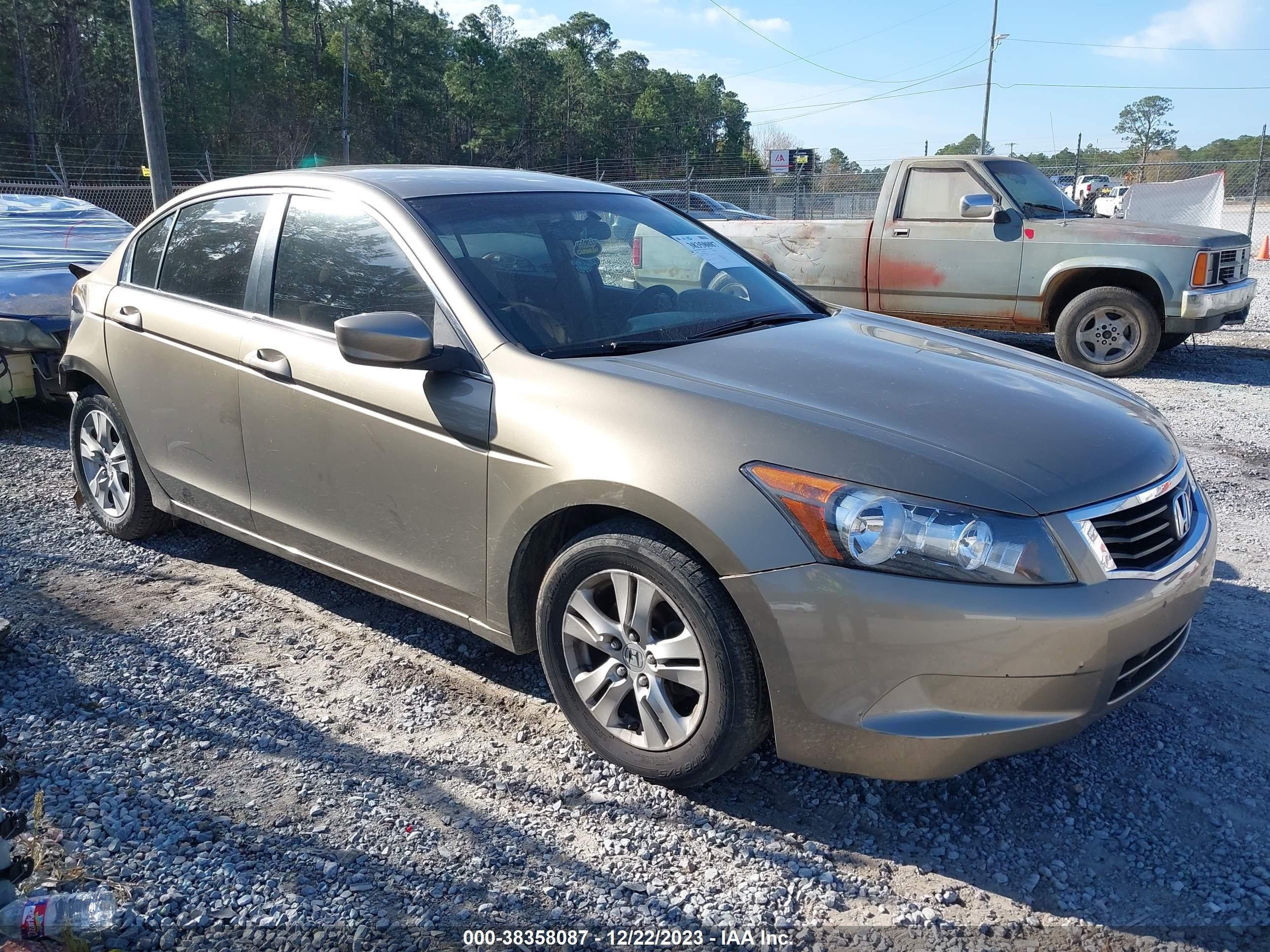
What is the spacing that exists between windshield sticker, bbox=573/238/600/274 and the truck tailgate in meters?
6.08

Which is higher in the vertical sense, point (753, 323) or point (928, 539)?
point (753, 323)

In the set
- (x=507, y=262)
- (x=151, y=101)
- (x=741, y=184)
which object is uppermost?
(x=741, y=184)

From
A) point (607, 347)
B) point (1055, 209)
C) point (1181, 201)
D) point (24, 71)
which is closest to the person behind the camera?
point (607, 347)

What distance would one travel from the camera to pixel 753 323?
350 cm

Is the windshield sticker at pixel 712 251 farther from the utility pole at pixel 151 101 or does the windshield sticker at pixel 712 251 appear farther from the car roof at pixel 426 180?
the utility pole at pixel 151 101

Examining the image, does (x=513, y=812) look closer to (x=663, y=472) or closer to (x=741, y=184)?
(x=663, y=472)

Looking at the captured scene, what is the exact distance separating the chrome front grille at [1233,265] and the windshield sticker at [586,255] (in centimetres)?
693

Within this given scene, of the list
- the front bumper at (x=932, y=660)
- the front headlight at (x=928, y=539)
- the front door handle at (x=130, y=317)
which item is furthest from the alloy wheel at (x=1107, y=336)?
the front door handle at (x=130, y=317)

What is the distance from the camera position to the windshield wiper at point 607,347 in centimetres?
301

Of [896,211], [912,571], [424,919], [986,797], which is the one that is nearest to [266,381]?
[424,919]

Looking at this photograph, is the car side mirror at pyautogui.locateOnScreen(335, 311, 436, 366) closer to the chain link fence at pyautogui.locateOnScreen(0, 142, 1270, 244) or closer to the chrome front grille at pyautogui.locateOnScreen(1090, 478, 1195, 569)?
the chrome front grille at pyautogui.locateOnScreen(1090, 478, 1195, 569)

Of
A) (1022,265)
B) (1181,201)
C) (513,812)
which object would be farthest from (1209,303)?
(1181,201)

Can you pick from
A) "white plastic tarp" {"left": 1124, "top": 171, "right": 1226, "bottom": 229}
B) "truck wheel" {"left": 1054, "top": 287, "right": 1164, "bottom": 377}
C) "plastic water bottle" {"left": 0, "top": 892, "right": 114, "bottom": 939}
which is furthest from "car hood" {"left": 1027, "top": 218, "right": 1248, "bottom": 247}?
"plastic water bottle" {"left": 0, "top": 892, "right": 114, "bottom": 939}

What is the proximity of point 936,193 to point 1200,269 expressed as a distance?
2.30 meters
